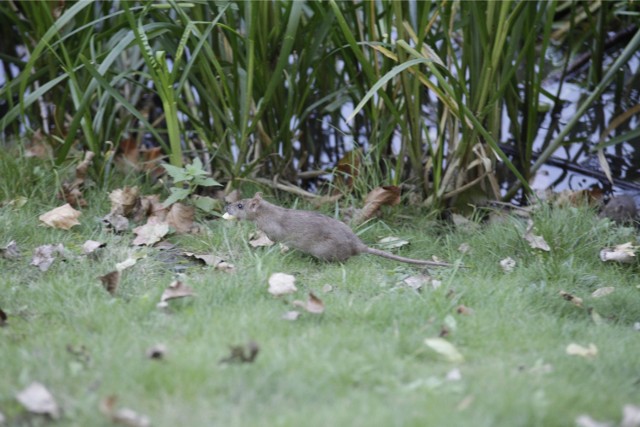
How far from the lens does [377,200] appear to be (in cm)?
476

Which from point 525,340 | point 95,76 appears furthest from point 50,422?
point 95,76

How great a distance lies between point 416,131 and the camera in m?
4.95

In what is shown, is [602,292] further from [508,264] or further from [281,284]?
[281,284]

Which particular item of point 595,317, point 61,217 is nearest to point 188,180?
point 61,217

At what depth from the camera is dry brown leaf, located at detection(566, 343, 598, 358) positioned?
3.02 meters

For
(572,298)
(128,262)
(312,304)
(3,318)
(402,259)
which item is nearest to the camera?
(3,318)

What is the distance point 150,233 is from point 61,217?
0.50 metres

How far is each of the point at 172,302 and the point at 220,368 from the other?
28.1 inches

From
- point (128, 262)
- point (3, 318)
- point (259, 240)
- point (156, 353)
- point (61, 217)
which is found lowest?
point (259, 240)

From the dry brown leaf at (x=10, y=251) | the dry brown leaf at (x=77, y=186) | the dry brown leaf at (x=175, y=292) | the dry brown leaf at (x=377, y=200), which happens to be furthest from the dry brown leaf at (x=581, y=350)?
the dry brown leaf at (x=77, y=186)

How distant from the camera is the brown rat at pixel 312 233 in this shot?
407 cm

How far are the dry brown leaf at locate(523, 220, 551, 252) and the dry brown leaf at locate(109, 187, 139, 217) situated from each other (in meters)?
2.12

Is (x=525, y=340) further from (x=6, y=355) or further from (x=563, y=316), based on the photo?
(x=6, y=355)

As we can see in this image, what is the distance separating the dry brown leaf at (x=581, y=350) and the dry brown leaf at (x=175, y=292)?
1.43 m
